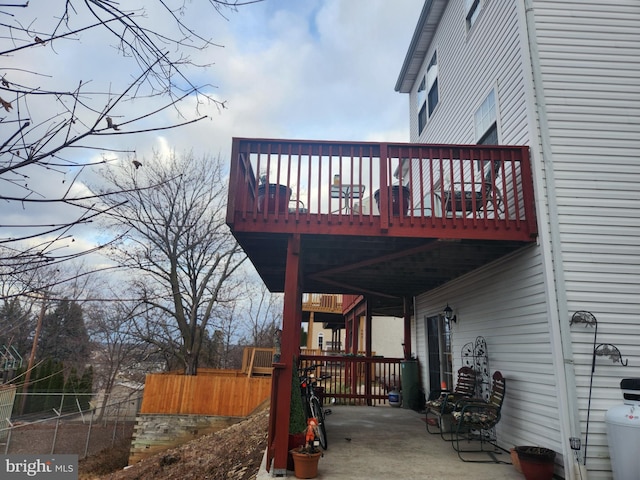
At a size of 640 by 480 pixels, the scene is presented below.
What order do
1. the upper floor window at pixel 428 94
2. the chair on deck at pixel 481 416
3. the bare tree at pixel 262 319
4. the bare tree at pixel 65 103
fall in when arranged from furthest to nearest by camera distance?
the bare tree at pixel 262 319 → the upper floor window at pixel 428 94 → the chair on deck at pixel 481 416 → the bare tree at pixel 65 103

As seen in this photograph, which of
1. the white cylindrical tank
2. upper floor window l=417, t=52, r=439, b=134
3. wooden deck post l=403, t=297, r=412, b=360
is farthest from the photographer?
upper floor window l=417, t=52, r=439, b=134

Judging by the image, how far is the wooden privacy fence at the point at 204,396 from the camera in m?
10.9

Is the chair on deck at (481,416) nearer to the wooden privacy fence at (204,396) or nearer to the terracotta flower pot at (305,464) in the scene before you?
the terracotta flower pot at (305,464)

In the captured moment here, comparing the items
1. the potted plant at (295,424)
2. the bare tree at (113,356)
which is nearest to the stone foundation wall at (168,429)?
the bare tree at (113,356)

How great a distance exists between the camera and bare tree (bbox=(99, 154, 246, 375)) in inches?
592

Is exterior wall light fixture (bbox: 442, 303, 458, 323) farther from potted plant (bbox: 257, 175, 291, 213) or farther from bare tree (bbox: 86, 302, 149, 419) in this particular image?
bare tree (bbox: 86, 302, 149, 419)

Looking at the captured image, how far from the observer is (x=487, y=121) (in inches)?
234

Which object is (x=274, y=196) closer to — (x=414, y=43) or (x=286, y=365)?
(x=286, y=365)

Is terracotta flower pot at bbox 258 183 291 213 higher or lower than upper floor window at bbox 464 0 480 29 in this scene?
lower

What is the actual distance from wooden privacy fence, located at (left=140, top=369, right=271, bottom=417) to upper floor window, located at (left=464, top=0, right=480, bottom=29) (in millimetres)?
9726

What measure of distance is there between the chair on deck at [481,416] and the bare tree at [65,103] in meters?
4.42

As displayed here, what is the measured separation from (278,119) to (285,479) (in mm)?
3253

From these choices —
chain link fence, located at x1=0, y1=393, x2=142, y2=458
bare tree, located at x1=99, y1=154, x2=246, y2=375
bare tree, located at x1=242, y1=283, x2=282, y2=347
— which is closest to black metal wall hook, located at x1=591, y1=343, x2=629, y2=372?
chain link fence, located at x1=0, y1=393, x2=142, y2=458

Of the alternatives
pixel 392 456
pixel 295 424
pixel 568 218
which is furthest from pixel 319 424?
pixel 568 218
